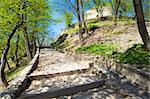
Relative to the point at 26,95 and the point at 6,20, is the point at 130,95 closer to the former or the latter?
the point at 26,95

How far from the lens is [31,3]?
505 inches

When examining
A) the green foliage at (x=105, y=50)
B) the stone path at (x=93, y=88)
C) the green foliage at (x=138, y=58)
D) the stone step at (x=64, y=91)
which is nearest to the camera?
the stone path at (x=93, y=88)

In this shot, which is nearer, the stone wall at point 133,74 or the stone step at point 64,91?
the stone wall at point 133,74

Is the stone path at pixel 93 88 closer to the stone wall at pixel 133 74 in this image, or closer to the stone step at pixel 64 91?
the stone step at pixel 64 91

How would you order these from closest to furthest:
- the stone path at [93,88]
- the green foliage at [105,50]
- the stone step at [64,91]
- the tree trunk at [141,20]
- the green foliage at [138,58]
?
1. the stone path at [93,88]
2. the stone step at [64,91]
3. the green foliage at [138,58]
4. the tree trunk at [141,20]
5. the green foliage at [105,50]

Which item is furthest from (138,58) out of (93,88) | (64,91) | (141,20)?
(64,91)

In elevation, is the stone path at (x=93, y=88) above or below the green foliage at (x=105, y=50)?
below

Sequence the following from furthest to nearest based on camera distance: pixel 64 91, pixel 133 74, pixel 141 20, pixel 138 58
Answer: pixel 141 20, pixel 138 58, pixel 64 91, pixel 133 74

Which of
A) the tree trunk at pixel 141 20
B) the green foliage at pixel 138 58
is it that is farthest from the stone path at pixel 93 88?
the tree trunk at pixel 141 20

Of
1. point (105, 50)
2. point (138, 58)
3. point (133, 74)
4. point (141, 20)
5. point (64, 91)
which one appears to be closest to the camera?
point (133, 74)

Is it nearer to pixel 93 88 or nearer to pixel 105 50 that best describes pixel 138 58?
pixel 93 88

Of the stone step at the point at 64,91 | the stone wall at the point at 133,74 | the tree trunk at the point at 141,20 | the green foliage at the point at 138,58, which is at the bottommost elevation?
the stone step at the point at 64,91

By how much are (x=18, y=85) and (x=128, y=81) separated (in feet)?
12.3

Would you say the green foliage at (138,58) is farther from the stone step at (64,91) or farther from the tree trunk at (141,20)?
the stone step at (64,91)
